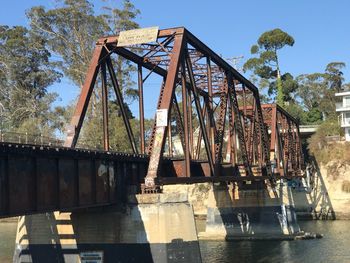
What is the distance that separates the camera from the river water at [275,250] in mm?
37219

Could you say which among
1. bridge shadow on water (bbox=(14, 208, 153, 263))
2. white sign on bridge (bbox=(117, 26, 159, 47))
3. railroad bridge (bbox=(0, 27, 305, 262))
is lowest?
bridge shadow on water (bbox=(14, 208, 153, 263))

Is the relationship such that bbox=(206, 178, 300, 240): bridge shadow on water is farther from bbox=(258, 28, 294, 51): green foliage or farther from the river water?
bbox=(258, 28, 294, 51): green foliage

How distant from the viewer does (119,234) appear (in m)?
23.8

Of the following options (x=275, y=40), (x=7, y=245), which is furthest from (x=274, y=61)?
(x=7, y=245)

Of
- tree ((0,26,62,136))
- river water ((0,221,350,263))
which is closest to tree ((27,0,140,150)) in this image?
tree ((0,26,62,136))

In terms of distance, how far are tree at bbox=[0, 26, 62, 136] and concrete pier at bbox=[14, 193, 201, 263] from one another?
55.2 meters

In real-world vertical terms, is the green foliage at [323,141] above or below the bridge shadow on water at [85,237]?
above

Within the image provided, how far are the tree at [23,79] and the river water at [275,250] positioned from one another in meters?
31.8

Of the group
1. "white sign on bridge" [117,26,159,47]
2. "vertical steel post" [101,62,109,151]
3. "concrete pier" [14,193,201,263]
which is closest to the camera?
"concrete pier" [14,193,201,263]

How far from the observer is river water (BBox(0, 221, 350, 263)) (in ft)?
122

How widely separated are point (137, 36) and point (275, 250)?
75.5ft

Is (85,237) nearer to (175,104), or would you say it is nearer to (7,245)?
(175,104)

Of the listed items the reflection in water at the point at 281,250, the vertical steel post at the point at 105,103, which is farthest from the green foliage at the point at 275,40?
the vertical steel post at the point at 105,103

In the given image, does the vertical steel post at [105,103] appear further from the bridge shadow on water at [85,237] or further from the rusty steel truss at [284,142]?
the rusty steel truss at [284,142]
